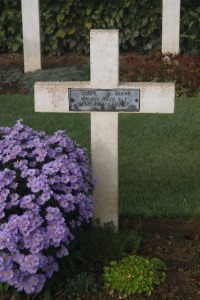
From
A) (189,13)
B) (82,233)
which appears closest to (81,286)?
(82,233)

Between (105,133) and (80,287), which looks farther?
(105,133)

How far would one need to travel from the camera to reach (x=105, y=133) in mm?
4207

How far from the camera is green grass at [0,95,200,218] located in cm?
514

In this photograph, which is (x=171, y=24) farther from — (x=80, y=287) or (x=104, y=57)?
(x=80, y=287)

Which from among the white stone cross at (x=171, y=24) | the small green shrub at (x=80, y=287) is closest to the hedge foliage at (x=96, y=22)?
the white stone cross at (x=171, y=24)

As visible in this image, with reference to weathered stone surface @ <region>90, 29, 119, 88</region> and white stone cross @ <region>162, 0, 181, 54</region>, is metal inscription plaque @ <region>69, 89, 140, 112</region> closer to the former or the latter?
A: weathered stone surface @ <region>90, 29, 119, 88</region>

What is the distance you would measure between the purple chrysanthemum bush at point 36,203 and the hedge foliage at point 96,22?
8.01 m

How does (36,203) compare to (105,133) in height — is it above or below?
below

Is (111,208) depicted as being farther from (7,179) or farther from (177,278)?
(7,179)

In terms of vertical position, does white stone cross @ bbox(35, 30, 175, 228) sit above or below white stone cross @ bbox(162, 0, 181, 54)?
below

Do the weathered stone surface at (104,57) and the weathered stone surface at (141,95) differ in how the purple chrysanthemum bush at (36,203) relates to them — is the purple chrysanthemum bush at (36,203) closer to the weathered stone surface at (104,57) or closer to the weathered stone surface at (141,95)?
the weathered stone surface at (141,95)

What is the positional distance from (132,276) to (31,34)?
7.44m

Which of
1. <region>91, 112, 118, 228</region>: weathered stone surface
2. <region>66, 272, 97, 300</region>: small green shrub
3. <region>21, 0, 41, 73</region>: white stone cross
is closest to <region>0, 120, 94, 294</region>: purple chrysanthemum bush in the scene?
<region>66, 272, 97, 300</region>: small green shrub

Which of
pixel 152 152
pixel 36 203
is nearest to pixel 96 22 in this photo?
pixel 152 152
